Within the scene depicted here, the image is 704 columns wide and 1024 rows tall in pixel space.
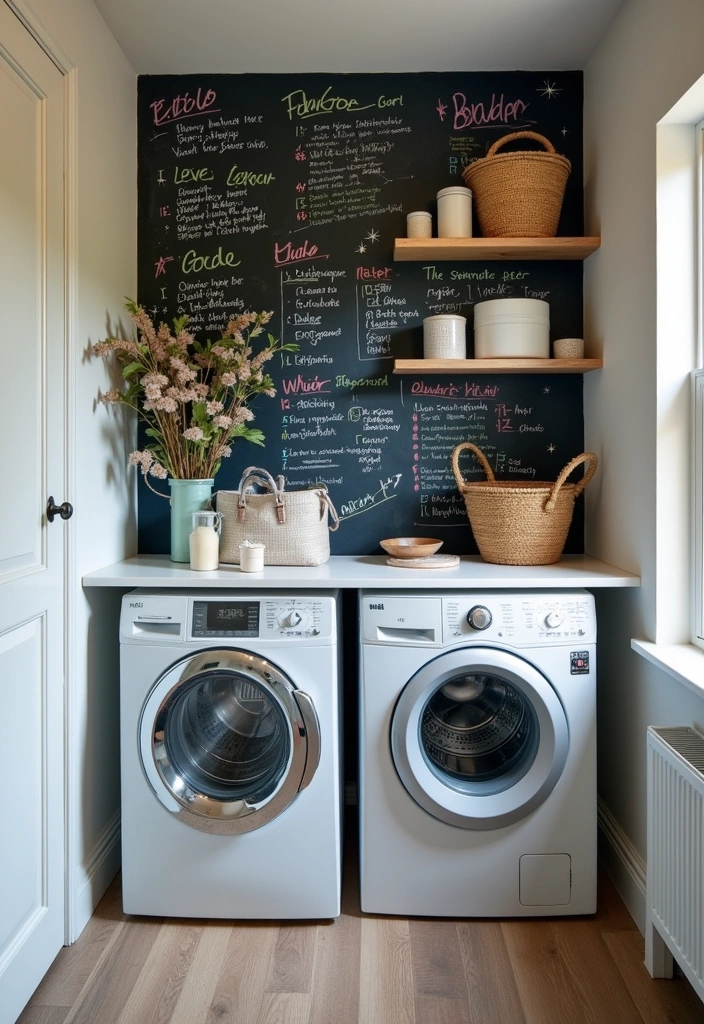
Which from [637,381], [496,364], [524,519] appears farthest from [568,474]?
[496,364]

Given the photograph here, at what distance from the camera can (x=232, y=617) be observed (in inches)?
77.7

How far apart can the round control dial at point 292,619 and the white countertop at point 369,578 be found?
0.25 feet

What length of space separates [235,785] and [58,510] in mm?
924

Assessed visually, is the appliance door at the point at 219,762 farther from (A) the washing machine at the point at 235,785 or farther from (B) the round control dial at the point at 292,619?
(B) the round control dial at the point at 292,619

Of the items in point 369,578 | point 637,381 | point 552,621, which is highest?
point 637,381

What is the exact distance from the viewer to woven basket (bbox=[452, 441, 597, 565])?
217 cm

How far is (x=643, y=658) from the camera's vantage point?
2.00m

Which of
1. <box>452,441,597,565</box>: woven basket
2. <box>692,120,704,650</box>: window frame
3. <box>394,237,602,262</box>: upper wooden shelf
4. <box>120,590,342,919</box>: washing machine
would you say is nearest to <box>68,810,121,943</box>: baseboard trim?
<box>120,590,342,919</box>: washing machine

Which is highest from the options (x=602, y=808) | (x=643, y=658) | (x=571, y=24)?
(x=571, y=24)

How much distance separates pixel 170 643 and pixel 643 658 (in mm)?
1348

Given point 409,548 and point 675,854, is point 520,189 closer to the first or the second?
point 409,548

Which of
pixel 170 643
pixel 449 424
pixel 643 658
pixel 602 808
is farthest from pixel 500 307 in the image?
pixel 602 808

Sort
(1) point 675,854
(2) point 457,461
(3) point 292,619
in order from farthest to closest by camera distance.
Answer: (2) point 457,461 < (3) point 292,619 < (1) point 675,854

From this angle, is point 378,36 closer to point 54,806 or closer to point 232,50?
point 232,50
